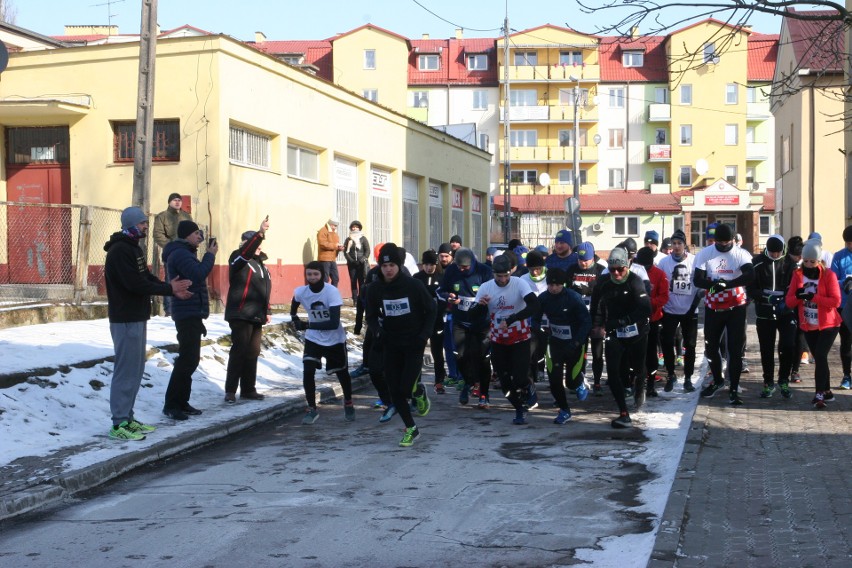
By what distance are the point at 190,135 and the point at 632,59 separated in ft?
197

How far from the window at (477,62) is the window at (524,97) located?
114 inches

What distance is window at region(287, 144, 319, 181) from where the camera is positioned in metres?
23.2

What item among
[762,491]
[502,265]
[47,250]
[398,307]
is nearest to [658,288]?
[502,265]

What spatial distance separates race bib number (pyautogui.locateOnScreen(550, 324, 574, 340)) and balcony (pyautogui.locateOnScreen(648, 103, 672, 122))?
211 feet

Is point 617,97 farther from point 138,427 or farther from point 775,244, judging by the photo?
point 138,427

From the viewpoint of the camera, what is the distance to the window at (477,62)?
7506 cm

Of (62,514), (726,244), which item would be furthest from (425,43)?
(62,514)

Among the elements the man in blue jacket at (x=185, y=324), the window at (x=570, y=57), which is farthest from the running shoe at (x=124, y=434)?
the window at (x=570, y=57)

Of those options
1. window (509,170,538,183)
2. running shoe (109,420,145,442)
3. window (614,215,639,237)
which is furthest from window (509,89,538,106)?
running shoe (109,420,145,442)

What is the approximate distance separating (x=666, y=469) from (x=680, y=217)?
61.8 meters

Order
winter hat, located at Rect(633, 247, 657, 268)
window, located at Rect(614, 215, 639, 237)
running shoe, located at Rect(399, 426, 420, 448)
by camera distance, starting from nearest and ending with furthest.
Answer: running shoe, located at Rect(399, 426, 420, 448), winter hat, located at Rect(633, 247, 657, 268), window, located at Rect(614, 215, 639, 237)

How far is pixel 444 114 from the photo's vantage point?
74.6 m

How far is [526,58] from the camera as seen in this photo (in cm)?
7338

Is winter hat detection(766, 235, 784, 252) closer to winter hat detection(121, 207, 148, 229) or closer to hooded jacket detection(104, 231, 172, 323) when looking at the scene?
hooded jacket detection(104, 231, 172, 323)
